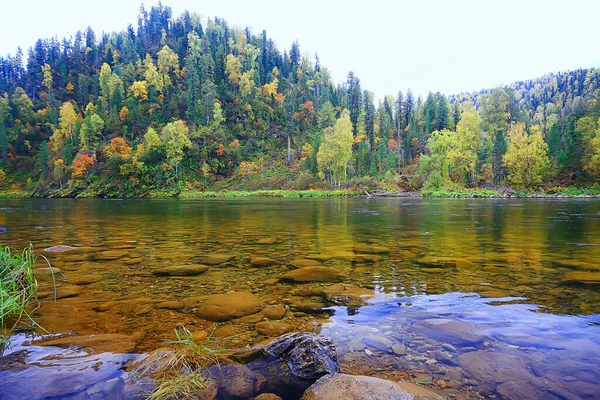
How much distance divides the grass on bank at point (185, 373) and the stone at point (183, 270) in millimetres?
3791

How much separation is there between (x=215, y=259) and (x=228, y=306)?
12.4ft

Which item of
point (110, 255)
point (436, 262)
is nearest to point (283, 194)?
point (110, 255)

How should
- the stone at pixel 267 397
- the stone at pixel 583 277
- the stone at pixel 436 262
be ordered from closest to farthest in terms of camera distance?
the stone at pixel 267 397
the stone at pixel 583 277
the stone at pixel 436 262

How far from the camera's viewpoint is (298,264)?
816 centimetres

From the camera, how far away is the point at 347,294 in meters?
5.83

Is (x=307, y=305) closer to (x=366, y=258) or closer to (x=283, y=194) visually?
(x=366, y=258)

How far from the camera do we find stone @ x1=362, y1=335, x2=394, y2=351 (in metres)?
3.82

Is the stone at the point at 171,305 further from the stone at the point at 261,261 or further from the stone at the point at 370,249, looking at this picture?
the stone at the point at 370,249

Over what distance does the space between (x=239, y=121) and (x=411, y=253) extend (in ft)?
318

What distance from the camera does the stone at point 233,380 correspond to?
281 centimetres

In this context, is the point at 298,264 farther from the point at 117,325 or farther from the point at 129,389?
the point at 129,389

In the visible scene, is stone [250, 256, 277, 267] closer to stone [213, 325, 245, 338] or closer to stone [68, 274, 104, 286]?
stone [68, 274, 104, 286]

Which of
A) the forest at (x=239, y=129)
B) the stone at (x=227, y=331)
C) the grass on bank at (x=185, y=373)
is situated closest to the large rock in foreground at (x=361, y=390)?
the grass on bank at (x=185, y=373)

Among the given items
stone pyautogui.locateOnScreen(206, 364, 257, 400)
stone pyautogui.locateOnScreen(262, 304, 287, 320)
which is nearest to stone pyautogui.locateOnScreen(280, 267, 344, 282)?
stone pyautogui.locateOnScreen(262, 304, 287, 320)
